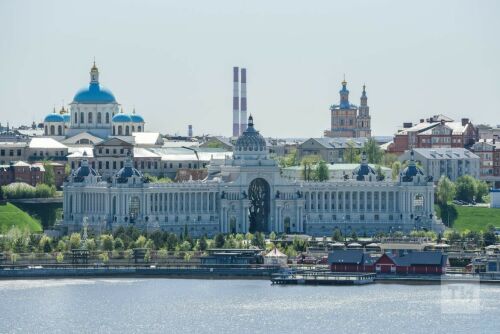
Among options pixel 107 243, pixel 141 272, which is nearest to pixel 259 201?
pixel 107 243

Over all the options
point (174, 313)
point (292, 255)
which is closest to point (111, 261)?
point (292, 255)

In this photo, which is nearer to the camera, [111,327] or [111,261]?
[111,327]

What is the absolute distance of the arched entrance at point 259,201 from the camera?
183375 mm

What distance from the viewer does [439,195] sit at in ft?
641

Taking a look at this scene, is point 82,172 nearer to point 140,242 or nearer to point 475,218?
point 140,242

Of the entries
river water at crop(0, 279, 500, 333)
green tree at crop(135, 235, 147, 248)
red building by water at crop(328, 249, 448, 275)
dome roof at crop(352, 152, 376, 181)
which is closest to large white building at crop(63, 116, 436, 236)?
dome roof at crop(352, 152, 376, 181)

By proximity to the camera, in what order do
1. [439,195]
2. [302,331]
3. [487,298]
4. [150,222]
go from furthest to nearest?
[439,195] → [150,222] → [487,298] → [302,331]

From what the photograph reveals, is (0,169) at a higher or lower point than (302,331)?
higher

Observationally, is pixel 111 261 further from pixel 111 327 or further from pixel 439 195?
pixel 439 195

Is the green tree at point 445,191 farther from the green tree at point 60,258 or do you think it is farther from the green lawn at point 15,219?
the green tree at point 60,258

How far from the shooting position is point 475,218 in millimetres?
189125

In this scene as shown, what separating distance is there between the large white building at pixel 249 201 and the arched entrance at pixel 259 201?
67 mm

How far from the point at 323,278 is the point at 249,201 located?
109ft

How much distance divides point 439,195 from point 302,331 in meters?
68.8
